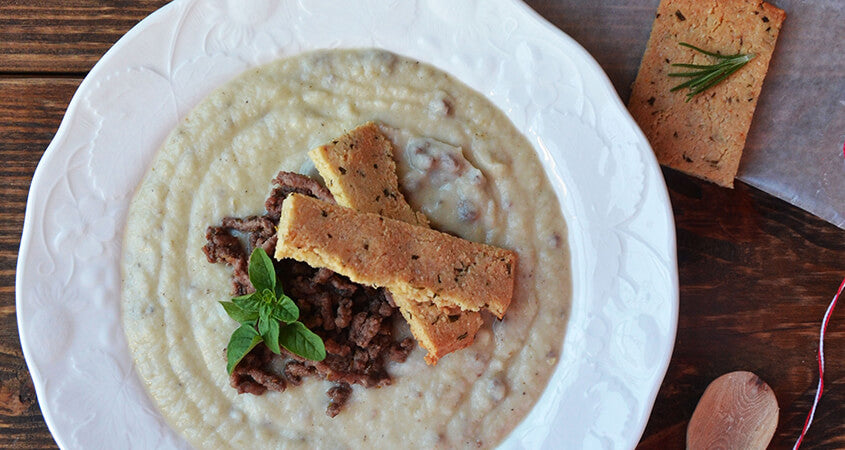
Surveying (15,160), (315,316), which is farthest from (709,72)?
(15,160)

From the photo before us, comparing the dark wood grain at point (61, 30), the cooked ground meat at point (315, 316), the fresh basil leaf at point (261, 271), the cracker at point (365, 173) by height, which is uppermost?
the dark wood grain at point (61, 30)

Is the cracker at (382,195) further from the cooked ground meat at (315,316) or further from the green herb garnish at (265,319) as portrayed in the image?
the green herb garnish at (265,319)

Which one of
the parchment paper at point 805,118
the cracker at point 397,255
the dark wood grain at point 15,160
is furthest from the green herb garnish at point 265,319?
the parchment paper at point 805,118

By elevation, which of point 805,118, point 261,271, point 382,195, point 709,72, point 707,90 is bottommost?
point 261,271

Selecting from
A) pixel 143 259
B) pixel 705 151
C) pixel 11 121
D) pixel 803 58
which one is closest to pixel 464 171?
pixel 705 151

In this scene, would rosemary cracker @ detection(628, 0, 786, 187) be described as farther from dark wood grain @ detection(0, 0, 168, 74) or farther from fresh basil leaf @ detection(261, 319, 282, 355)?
dark wood grain @ detection(0, 0, 168, 74)

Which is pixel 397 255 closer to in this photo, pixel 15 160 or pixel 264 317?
pixel 264 317
